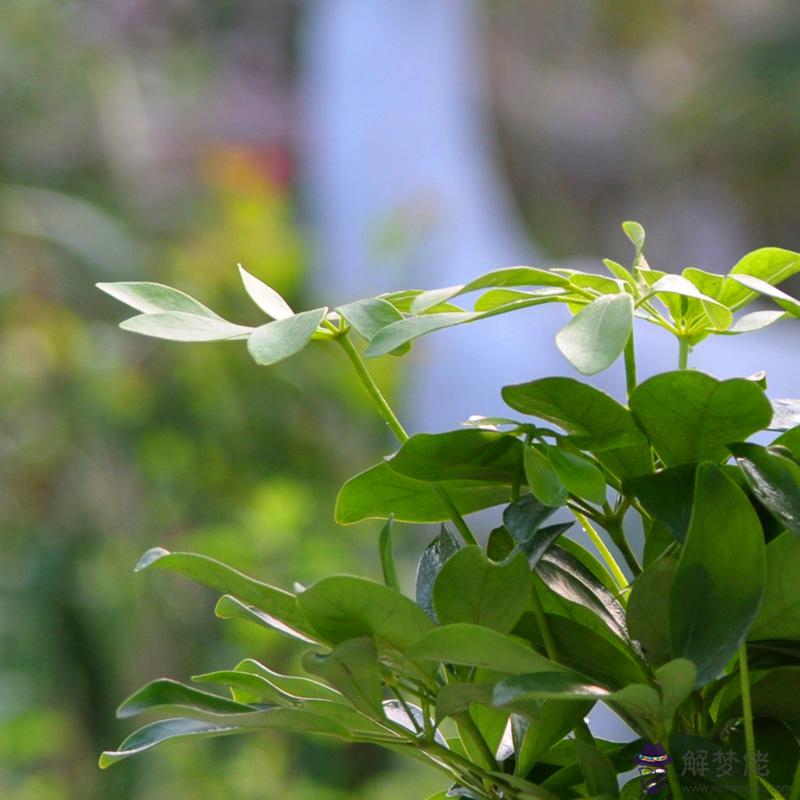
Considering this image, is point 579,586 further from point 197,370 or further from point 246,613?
point 197,370

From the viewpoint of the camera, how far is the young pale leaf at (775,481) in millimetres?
214

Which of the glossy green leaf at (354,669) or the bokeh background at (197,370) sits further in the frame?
the bokeh background at (197,370)

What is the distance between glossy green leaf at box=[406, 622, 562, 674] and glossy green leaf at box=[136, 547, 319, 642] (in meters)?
0.04

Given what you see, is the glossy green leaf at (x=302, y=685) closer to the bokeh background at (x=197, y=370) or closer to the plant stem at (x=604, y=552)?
the plant stem at (x=604, y=552)

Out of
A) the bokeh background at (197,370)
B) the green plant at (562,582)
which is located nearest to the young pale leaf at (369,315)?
the green plant at (562,582)

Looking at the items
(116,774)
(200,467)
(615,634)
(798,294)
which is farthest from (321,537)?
(798,294)

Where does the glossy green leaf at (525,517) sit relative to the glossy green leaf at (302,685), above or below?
above

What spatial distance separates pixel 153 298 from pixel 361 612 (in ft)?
0.26

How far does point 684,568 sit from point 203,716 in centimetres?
9

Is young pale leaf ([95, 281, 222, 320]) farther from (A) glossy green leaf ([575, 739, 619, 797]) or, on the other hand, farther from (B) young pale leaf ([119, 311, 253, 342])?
(A) glossy green leaf ([575, 739, 619, 797])

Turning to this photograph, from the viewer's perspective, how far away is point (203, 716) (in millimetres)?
215

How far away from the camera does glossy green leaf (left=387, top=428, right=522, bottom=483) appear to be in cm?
23

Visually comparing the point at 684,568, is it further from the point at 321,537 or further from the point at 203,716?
the point at 321,537

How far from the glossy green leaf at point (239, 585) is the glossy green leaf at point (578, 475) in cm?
6
